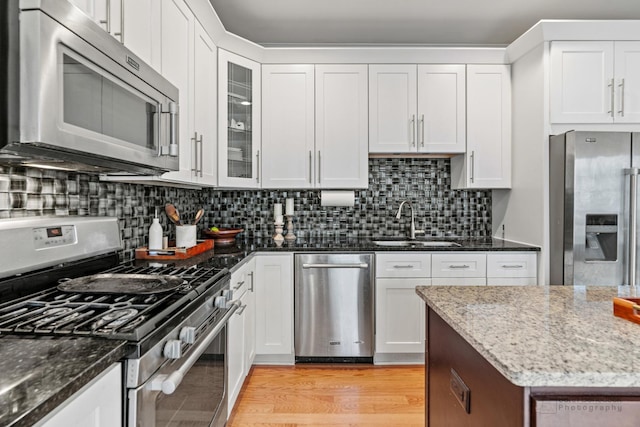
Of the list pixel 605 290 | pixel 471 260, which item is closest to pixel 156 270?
pixel 605 290

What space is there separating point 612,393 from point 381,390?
1.86m

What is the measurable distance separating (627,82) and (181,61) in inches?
114

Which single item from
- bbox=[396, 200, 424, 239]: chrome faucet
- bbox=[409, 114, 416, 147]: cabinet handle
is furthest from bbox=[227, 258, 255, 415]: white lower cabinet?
bbox=[409, 114, 416, 147]: cabinet handle

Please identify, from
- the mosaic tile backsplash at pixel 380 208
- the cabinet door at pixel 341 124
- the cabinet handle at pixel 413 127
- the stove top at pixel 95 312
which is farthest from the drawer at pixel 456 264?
the stove top at pixel 95 312

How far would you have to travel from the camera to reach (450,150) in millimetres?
3127

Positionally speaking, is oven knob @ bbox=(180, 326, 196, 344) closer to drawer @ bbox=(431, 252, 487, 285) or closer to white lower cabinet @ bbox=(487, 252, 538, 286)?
drawer @ bbox=(431, 252, 487, 285)

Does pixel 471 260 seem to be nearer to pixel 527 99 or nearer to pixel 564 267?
pixel 564 267

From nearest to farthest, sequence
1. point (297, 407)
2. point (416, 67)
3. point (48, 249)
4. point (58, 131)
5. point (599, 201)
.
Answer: point (58, 131) → point (48, 249) → point (297, 407) → point (599, 201) → point (416, 67)

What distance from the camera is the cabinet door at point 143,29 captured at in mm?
1515

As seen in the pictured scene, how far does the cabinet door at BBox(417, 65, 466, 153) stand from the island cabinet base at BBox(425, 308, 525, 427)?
198 centimetres

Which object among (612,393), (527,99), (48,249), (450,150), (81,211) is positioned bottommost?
(612,393)

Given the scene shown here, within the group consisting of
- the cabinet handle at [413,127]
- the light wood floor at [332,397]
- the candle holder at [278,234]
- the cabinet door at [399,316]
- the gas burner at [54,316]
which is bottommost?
the light wood floor at [332,397]

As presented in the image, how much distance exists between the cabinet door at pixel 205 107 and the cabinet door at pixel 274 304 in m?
0.70

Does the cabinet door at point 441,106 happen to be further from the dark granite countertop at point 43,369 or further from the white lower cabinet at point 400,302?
the dark granite countertop at point 43,369
